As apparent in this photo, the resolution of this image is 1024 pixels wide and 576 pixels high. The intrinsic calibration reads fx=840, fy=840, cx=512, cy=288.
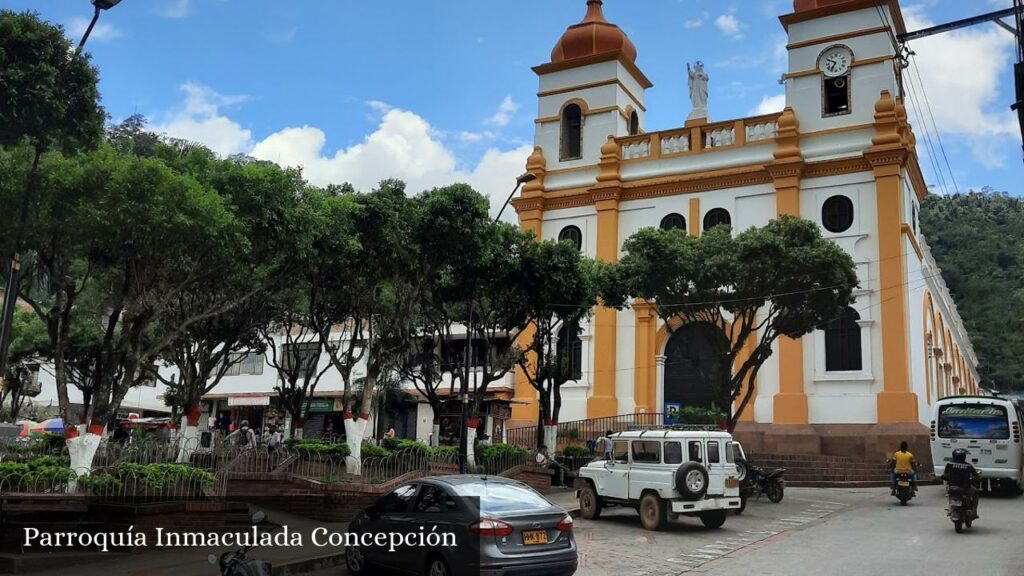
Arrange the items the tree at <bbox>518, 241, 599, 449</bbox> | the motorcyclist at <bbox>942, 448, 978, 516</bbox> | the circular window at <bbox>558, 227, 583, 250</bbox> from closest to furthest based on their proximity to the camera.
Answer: the motorcyclist at <bbox>942, 448, 978, 516</bbox>, the tree at <bbox>518, 241, 599, 449</bbox>, the circular window at <bbox>558, 227, 583, 250</bbox>

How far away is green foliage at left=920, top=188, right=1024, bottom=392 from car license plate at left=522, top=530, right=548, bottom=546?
176 feet

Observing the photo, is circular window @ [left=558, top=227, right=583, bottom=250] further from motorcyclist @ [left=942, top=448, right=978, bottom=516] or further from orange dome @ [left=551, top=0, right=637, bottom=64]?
motorcyclist @ [left=942, top=448, right=978, bottom=516]

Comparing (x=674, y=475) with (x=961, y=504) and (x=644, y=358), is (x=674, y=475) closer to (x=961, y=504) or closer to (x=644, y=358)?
(x=961, y=504)

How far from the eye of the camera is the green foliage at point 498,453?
2100cm

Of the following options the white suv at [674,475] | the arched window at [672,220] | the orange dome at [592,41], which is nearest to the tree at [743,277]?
the white suv at [674,475]

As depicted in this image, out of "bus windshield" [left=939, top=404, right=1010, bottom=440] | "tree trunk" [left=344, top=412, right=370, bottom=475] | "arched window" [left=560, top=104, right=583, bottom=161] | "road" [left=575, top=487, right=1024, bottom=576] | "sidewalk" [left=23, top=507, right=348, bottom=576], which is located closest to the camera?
"sidewalk" [left=23, top=507, right=348, bottom=576]

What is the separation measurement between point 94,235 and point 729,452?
11696 millimetres

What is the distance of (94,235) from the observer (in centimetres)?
1329

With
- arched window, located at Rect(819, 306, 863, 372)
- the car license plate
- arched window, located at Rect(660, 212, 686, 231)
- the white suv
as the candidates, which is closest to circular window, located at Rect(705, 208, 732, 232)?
arched window, located at Rect(660, 212, 686, 231)

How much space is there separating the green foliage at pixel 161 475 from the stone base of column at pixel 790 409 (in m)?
20.5

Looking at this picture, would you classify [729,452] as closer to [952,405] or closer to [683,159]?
[952,405]

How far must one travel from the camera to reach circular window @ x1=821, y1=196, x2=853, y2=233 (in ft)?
96.3

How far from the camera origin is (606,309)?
106 feet

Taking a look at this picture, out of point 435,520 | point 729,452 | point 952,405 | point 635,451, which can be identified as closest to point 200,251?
point 435,520
